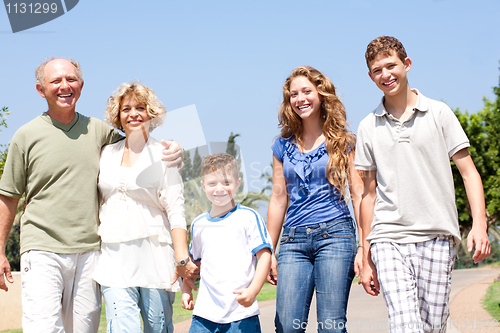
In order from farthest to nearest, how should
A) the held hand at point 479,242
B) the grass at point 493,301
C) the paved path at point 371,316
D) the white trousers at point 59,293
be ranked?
the grass at point 493,301 → the paved path at point 371,316 → the white trousers at point 59,293 → the held hand at point 479,242

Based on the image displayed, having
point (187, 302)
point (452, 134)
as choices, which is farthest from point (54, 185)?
point (452, 134)

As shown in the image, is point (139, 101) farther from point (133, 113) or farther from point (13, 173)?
point (13, 173)

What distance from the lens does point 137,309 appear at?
3.58 metres

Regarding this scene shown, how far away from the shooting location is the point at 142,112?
3852mm

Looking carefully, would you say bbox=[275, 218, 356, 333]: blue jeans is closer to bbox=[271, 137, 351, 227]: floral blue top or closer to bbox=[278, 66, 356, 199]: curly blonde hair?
bbox=[271, 137, 351, 227]: floral blue top

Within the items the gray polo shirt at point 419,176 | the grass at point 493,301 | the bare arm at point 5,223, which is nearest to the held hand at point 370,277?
the gray polo shirt at point 419,176

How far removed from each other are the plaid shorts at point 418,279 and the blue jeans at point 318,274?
1.16 feet

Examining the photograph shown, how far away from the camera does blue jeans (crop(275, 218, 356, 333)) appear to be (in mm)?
3578

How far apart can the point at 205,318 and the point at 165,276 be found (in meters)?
0.53

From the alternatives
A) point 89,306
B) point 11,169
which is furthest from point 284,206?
point 11,169

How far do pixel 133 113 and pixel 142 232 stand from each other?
893mm

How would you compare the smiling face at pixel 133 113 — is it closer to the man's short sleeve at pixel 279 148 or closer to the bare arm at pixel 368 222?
the man's short sleeve at pixel 279 148

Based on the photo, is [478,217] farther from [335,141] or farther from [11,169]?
[11,169]

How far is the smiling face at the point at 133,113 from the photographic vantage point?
3.84 metres
